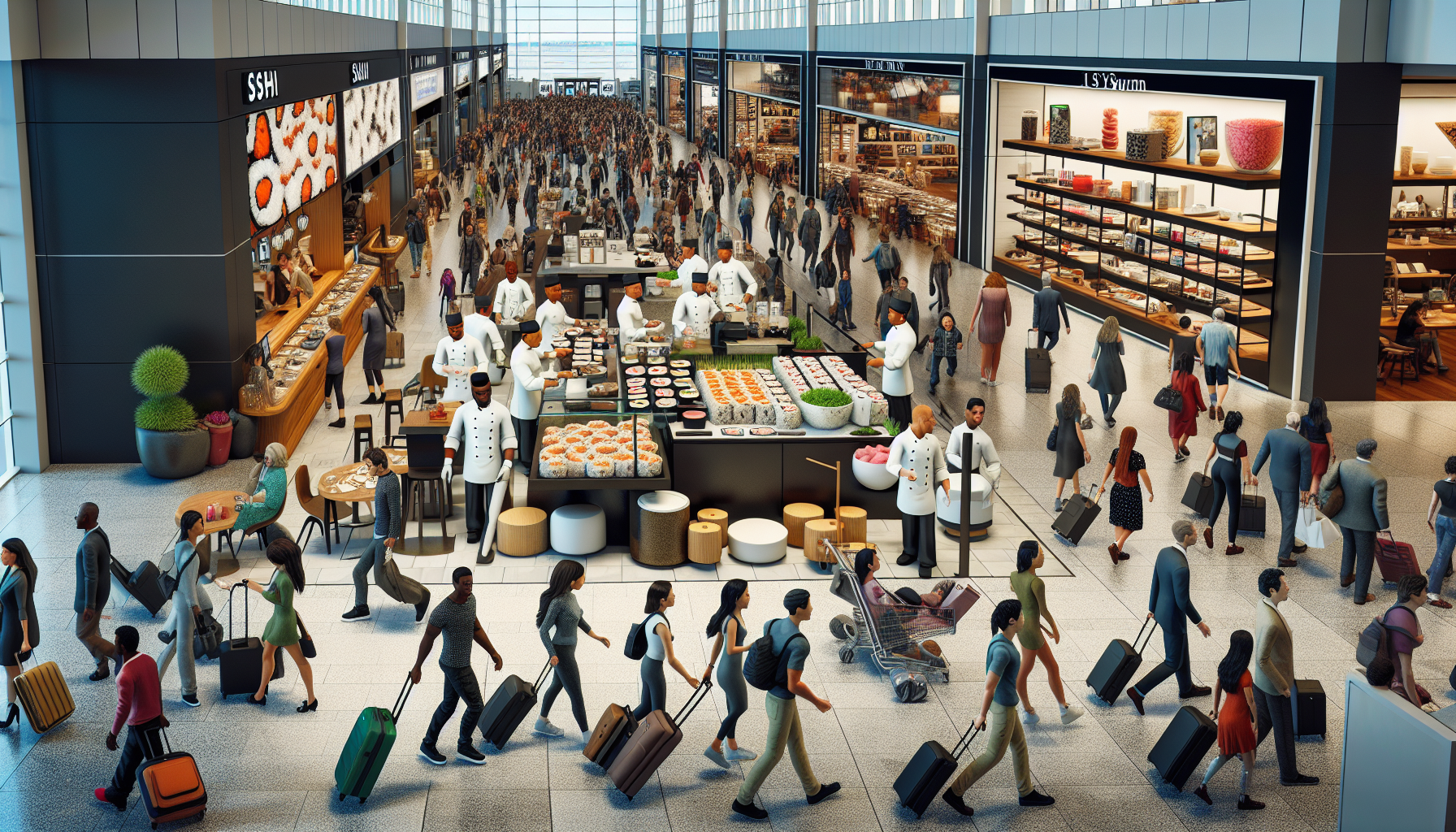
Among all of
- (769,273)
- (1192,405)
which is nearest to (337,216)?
(769,273)

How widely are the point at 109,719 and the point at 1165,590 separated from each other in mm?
6441

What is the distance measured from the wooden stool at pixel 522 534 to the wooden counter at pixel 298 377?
3.29 m

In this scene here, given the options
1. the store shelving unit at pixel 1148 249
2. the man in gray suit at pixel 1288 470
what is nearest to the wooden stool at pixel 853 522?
the man in gray suit at pixel 1288 470

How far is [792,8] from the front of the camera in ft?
134

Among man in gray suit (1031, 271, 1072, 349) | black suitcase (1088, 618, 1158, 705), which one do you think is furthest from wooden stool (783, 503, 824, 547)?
man in gray suit (1031, 271, 1072, 349)

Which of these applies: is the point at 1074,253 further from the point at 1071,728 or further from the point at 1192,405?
the point at 1071,728

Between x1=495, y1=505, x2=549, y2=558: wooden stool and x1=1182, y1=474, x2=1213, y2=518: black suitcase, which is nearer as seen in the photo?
x1=495, y1=505, x2=549, y2=558: wooden stool

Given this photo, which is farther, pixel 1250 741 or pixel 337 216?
pixel 337 216

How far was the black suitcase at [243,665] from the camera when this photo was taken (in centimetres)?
848

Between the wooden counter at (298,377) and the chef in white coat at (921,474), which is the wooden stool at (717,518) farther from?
the wooden counter at (298,377)

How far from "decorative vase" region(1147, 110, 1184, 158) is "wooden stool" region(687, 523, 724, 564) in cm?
1243

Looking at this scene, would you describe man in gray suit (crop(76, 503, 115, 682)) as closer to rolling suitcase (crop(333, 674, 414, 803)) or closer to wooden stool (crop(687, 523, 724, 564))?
rolling suitcase (crop(333, 674, 414, 803))

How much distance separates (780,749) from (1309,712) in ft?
11.0

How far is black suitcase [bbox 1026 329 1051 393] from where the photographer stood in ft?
54.6
